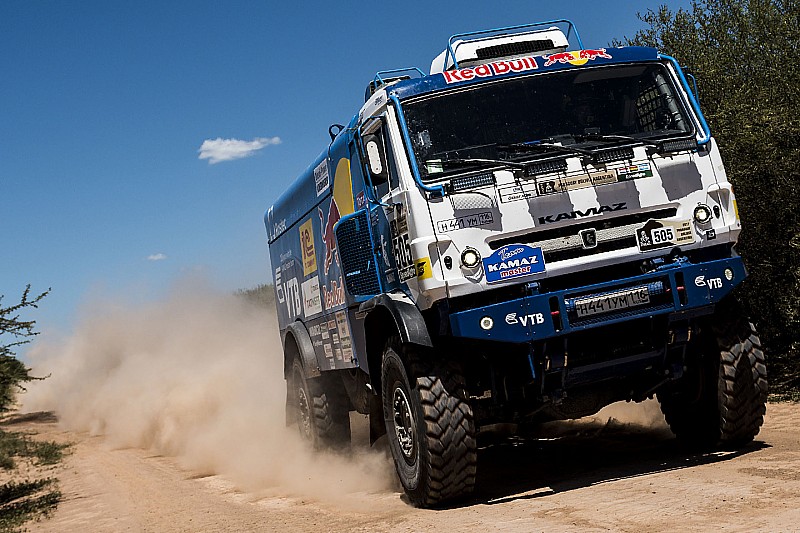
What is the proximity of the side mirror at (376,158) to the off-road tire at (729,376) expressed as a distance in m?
2.80

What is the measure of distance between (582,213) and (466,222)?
864 millimetres

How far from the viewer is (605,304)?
22.4ft

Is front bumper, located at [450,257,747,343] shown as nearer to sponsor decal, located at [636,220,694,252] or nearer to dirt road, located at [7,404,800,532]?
sponsor decal, located at [636,220,694,252]

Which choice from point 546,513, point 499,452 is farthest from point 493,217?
point 499,452

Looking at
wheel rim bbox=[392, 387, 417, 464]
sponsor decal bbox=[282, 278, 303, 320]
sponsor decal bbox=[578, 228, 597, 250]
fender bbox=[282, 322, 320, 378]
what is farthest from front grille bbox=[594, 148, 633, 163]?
sponsor decal bbox=[282, 278, 303, 320]

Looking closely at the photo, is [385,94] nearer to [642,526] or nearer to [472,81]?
[472,81]

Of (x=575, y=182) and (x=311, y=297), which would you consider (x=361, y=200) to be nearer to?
(x=575, y=182)

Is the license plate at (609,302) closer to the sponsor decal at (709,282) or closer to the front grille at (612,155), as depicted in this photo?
the sponsor decal at (709,282)

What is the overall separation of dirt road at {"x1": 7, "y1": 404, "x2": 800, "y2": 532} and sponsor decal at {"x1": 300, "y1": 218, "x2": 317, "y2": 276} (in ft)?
8.09

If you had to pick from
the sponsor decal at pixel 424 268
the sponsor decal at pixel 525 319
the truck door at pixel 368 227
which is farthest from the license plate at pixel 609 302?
the truck door at pixel 368 227

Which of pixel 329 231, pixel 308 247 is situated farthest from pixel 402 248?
pixel 308 247

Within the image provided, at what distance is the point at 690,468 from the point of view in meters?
7.39

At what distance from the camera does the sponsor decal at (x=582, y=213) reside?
6914mm

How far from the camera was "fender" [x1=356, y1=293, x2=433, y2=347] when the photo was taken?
6.86 metres
